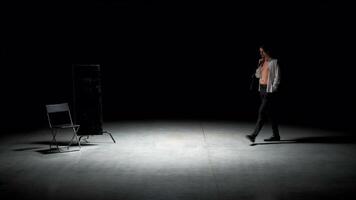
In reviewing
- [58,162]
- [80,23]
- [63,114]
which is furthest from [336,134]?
[80,23]

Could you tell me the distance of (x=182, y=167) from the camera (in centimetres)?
591

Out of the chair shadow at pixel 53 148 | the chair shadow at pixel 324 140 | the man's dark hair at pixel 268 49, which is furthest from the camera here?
the chair shadow at pixel 324 140

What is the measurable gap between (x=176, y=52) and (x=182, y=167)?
35.9 ft

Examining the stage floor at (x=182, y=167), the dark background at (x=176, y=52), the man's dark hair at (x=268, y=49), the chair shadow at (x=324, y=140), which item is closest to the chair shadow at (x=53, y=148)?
the stage floor at (x=182, y=167)

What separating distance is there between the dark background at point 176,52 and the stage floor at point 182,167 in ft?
17.3

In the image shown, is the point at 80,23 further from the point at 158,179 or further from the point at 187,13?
the point at 158,179

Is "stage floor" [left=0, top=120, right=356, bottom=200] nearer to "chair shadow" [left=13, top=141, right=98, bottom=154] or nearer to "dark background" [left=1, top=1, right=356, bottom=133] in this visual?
"chair shadow" [left=13, top=141, right=98, bottom=154]

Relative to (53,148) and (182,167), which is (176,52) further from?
(182,167)

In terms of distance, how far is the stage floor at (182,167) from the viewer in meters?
4.70

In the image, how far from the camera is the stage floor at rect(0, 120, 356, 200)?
470 cm

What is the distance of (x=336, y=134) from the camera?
28.6ft

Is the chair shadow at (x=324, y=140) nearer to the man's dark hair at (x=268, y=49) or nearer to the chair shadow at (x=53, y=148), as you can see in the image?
the man's dark hair at (x=268, y=49)

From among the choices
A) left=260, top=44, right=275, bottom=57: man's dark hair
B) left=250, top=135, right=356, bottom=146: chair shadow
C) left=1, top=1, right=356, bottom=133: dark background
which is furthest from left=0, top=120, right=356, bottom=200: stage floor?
left=1, top=1, right=356, bottom=133: dark background

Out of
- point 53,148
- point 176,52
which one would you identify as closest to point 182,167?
point 53,148
